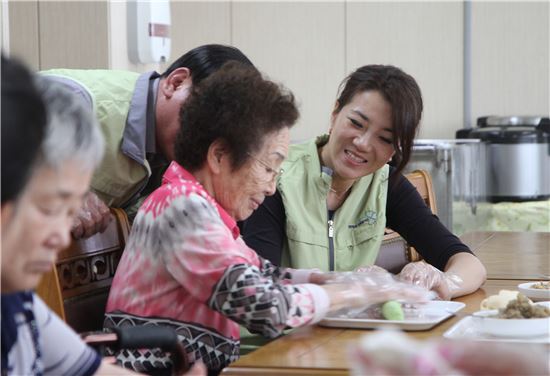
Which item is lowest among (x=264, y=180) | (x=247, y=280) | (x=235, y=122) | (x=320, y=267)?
(x=320, y=267)

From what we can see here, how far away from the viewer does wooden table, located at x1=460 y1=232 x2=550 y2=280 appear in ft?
7.46

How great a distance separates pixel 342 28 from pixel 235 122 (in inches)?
152

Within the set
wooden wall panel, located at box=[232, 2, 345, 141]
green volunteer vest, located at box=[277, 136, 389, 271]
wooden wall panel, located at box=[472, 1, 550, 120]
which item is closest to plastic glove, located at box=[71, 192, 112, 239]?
green volunteer vest, located at box=[277, 136, 389, 271]

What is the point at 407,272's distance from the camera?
77.5 inches

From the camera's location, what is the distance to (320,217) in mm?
2240

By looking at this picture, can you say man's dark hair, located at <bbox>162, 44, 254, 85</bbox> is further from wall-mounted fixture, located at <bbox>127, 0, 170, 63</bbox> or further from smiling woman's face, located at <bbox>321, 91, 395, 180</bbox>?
wall-mounted fixture, located at <bbox>127, 0, 170, 63</bbox>

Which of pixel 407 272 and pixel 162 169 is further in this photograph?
pixel 162 169

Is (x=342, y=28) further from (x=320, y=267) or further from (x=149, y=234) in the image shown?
(x=149, y=234)

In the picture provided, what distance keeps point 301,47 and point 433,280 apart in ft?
11.8

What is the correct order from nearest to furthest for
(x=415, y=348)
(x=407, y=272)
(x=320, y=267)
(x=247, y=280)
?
(x=415, y=348) < (x=247, y=280) < (x=407, y=272) < (x=320, y=267)

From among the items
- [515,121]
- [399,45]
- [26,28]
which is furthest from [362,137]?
[399,45]

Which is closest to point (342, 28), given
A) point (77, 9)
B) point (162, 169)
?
point (77, 9)

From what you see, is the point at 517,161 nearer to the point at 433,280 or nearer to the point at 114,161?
the point at 433,280

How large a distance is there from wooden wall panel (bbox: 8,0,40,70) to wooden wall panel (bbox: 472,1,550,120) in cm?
251
